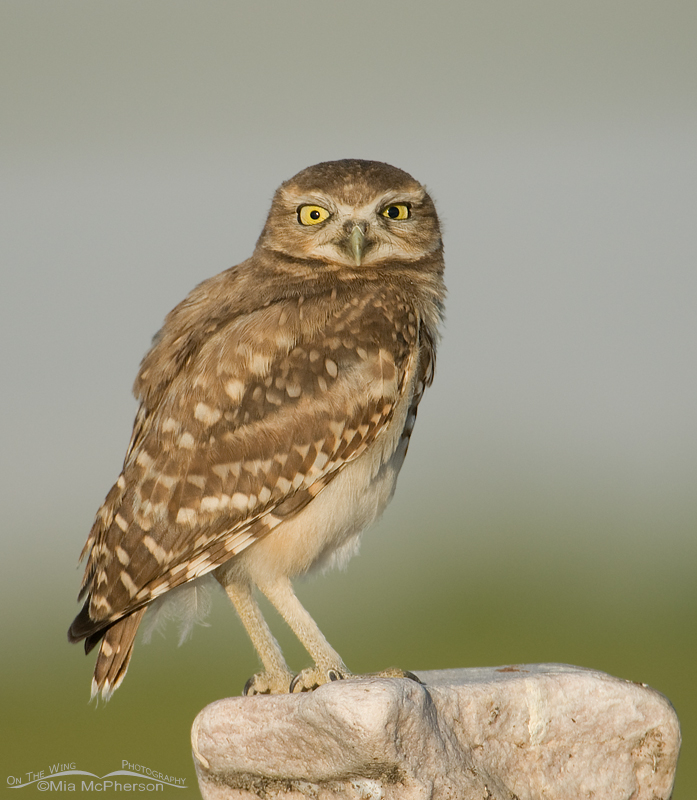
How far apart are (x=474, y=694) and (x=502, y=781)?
37cm

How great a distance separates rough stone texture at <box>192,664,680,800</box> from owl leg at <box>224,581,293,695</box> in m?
0.56

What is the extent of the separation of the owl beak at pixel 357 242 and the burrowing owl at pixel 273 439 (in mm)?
11

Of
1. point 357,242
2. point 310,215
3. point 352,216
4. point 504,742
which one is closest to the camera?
point 504,742

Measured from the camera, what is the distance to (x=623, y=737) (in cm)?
388

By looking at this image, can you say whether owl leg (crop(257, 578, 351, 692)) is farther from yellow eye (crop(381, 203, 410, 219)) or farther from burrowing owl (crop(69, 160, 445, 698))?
yellow eye (crop(381, 203, 410, 219))

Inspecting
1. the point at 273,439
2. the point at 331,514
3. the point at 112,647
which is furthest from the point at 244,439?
the point at 112,647

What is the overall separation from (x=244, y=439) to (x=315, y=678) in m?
1.10

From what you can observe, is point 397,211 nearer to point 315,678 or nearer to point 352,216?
point 352,216

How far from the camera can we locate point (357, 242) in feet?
14.7

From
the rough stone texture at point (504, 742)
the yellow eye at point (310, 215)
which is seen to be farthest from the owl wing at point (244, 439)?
the rough stone texture at point (504, 742)

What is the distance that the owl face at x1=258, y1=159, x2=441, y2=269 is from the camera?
4.56 meters

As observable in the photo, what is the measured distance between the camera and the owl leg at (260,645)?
4512 millimetres

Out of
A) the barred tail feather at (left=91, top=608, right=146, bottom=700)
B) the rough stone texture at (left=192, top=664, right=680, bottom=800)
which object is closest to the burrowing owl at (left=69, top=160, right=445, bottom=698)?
the barred tail feather at (left=91, top=608, right=146, bottom=700)

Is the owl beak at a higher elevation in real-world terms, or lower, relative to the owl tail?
higher
